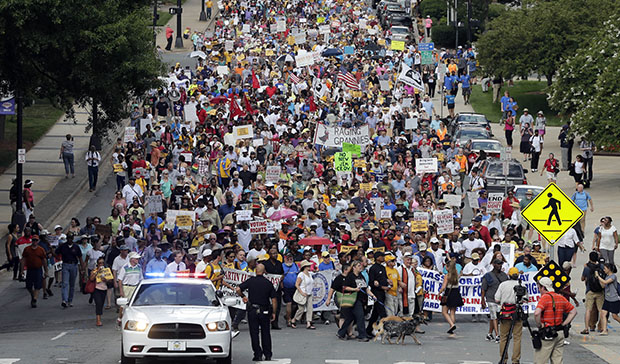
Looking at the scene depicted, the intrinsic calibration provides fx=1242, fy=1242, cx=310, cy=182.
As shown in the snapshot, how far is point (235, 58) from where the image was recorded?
51.5 metres

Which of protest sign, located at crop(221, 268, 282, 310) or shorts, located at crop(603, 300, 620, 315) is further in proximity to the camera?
protest sign, located at crop(221, 268, 282, 310)

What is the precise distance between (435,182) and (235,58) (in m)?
19.8

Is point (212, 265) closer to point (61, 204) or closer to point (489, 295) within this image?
point (489, 295)

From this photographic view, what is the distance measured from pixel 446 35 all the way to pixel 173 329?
54973mm

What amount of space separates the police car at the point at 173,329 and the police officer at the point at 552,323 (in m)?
4.32

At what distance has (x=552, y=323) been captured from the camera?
55.9ft

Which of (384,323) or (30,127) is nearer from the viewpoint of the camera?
→ (384,323)

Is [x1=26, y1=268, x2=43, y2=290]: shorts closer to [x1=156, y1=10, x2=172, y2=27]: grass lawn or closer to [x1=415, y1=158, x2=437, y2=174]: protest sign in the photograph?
[x1=415, y1=158, x2=437, y2=174]: protest sign

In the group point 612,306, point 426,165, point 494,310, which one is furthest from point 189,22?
point 494,310

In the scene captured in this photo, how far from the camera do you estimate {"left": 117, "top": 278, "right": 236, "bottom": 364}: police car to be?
16906 millimetres

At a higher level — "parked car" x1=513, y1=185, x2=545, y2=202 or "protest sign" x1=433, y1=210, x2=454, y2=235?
"parked car" x1=513, y1=185, x2=545, y2=202

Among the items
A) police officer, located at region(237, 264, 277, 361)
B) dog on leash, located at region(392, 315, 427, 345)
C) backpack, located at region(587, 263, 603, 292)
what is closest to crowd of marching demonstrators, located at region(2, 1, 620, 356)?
backpack, located at region(587, 263, 603, 292)

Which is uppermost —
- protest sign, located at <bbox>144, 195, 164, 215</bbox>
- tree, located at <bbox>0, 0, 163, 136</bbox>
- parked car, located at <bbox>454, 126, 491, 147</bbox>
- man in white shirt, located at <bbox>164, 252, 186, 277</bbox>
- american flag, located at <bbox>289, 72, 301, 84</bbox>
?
american flag, located at <bbox>289, 72, 301, 84</bbox>

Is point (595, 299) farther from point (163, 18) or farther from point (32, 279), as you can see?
point (163, 18)
